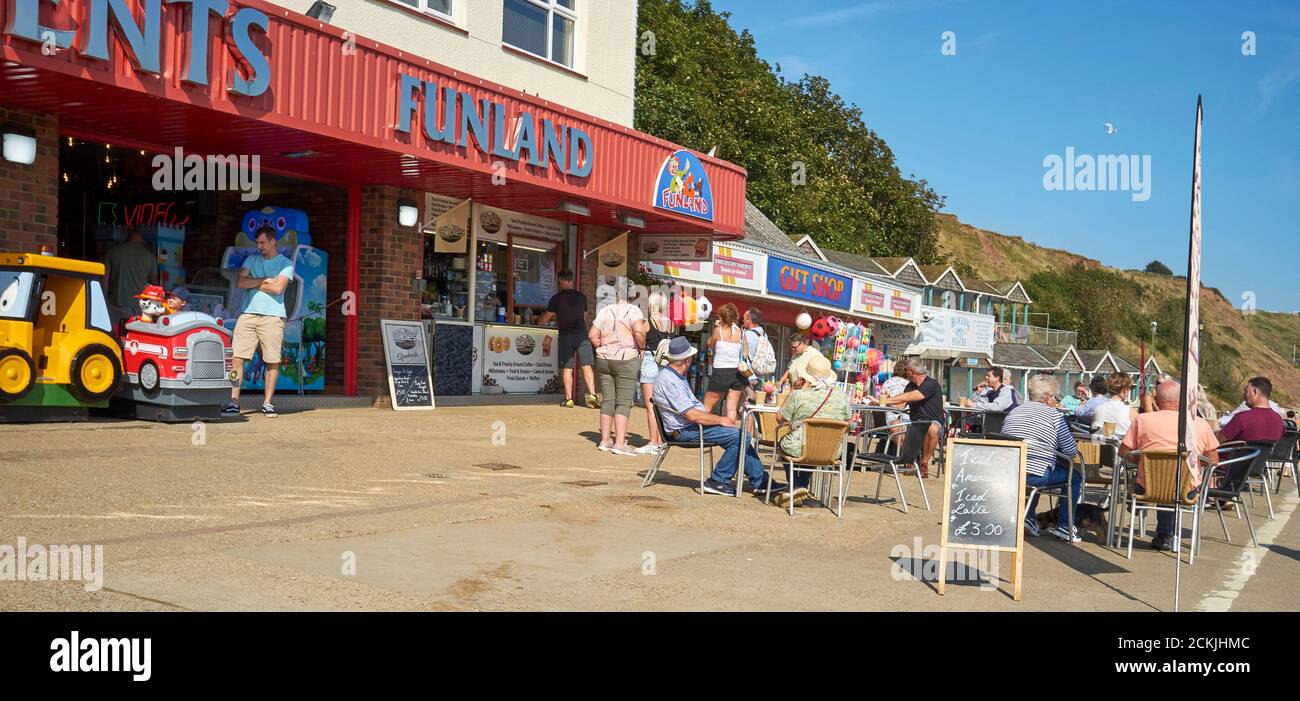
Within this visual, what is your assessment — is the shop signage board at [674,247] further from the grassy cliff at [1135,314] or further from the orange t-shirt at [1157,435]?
the grassy cliff at [1135,314]

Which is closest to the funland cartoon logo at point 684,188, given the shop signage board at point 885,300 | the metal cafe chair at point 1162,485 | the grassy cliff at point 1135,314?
the metal cafe chair at point 1162,485

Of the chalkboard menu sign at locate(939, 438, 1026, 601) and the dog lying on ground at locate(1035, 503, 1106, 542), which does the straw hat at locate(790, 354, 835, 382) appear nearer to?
the dog lying on ground at locate(1035, 503, 1106, 542)

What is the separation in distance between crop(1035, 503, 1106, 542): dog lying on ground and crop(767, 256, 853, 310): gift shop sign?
16.3 meters

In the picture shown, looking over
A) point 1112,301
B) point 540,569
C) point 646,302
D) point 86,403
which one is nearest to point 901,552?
point 540,569

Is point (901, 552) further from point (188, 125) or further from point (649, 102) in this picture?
point (649, 102)

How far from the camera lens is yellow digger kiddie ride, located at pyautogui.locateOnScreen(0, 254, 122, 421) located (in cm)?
940

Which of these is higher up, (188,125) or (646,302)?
(188,125)

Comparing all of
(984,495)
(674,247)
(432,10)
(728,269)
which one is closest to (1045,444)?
(984,495)

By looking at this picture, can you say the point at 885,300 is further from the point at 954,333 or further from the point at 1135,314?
the point at 1135,314

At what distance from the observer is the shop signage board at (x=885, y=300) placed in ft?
107

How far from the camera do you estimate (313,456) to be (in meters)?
9.95

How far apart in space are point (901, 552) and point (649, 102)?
33.1m

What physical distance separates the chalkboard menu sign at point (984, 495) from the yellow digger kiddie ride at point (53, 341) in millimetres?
7350

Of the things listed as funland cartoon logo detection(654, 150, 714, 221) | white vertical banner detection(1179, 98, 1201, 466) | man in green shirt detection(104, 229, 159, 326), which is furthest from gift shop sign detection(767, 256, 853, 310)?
white vertical banner detection(1179, 98, 1201, 466)
